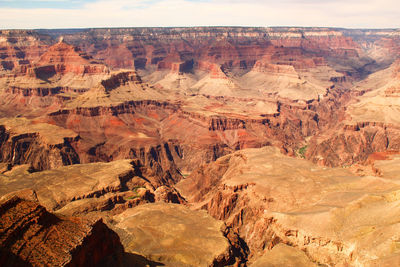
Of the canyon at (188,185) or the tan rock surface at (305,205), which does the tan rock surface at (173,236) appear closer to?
the canyon at (188,185)

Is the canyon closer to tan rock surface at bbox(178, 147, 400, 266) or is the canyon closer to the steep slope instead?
tan rock surface at bbox(178, 147, 400, 266)

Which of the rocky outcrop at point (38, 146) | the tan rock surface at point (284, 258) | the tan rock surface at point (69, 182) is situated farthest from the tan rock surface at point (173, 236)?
the rocky outcrop at point (38, 146)

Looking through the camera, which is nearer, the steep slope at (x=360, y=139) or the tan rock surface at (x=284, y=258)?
the tan rock surface at (x=284, y=258)

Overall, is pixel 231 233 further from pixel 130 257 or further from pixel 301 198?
pixel 130 257

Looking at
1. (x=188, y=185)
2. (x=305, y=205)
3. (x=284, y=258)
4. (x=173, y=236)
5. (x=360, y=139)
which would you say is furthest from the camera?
(x=360, y=139)

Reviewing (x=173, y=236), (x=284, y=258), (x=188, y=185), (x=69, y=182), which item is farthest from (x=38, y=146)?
(x=284, y=258)

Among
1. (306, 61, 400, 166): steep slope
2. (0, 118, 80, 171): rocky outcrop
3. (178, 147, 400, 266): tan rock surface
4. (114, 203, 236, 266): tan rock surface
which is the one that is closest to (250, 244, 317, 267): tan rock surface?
(178, 147, 400, 266): tan rock surface

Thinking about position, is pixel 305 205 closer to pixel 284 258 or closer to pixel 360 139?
pixel 284 258

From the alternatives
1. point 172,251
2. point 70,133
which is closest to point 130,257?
point 172,251
